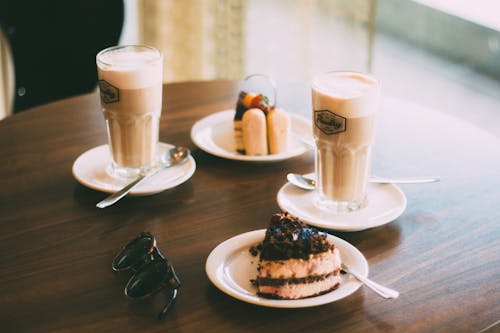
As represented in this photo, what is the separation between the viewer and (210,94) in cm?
173

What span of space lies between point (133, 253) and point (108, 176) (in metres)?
0.33

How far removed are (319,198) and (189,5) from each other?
2.35m

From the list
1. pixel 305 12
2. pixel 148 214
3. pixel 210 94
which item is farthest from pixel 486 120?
pixel 148 214

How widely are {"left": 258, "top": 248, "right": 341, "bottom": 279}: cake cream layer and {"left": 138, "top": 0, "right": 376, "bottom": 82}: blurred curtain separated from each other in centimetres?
180

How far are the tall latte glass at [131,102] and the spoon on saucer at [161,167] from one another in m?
0.03

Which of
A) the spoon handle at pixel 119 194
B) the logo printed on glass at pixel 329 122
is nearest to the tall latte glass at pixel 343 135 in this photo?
the logo printed on glass at pixel 329 122

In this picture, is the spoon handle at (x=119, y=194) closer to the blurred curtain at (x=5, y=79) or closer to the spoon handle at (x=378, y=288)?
the spoon handle at (x=378, y=288)

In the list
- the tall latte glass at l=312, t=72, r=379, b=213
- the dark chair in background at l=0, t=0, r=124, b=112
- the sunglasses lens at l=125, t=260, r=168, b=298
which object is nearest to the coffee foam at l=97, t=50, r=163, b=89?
the tall latte glass at l=312, t=72, r=379, b=213

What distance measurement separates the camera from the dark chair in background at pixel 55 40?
2.29 metres

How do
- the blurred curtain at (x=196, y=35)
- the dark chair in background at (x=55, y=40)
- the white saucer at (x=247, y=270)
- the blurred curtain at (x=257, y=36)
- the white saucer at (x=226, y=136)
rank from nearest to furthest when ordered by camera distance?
the white saucer at (x=247, y=270) → the white saucer at (x=226, y=136) → the dark chair in background at (x=55, y=40) → the blurred curtain at (x=257, y=36) → the blurred curtain at (x=196, y=35)

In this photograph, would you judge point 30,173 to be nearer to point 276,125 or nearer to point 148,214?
point 148,214

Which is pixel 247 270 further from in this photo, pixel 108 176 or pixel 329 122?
pixel 108 176

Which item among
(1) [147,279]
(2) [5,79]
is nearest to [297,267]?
(1) [147,279]

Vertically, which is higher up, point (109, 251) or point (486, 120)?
point (109, 251)
